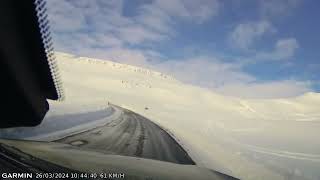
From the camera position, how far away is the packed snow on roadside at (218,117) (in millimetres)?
17531

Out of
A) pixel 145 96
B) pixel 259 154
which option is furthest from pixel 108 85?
pixel 259 154

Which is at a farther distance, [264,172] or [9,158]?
[264,172]

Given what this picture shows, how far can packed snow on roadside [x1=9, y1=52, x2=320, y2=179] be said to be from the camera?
1753 cm

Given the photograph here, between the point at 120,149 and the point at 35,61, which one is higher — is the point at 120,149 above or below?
below

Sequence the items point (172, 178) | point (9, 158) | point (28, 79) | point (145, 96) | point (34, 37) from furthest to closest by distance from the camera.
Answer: point (145, 96)
point (28, 79)
point (34, 37)
point (172, 178)
point (9, 158)

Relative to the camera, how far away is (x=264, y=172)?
575 inches

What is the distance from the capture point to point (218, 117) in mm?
66250

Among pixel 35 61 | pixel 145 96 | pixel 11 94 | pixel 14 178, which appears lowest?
pixel 14 178

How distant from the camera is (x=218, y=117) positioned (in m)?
66.2

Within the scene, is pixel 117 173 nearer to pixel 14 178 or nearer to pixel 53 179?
pixel 53 179

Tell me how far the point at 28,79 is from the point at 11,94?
3.59 ft

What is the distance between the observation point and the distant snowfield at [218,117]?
691 inches

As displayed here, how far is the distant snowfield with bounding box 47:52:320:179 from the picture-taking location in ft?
57.6

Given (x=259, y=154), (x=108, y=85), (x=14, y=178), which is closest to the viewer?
(x=14, y=178)
